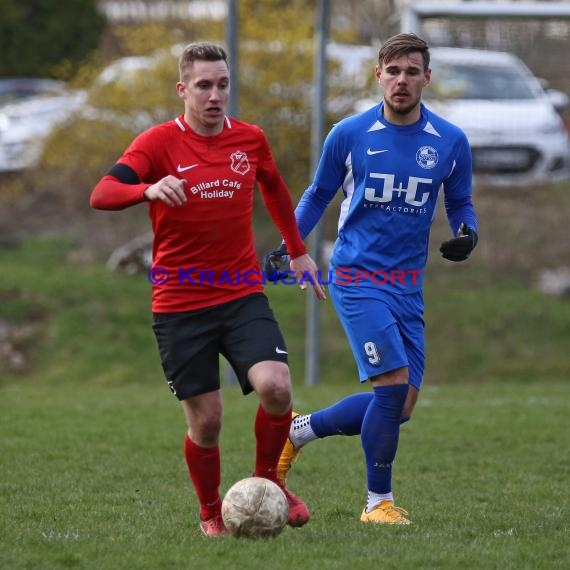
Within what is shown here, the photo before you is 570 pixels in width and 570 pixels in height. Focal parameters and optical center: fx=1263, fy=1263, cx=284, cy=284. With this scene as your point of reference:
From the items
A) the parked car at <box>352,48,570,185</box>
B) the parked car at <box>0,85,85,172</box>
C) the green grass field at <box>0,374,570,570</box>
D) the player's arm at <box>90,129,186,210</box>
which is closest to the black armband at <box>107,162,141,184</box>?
the player's arm at <box>90,129,186,210</box>

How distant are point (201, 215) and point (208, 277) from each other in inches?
10.8

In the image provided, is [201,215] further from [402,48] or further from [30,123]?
[30,123]

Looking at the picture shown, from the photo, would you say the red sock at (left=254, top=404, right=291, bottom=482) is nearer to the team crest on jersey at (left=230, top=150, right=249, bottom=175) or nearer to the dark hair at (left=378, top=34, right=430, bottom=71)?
the team crest on jersey at (left=230, top=150, right=249, bottom=175)

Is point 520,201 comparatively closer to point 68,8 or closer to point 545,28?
point 545,28

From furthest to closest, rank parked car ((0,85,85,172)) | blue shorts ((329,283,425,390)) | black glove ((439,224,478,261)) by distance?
1. parked car ((0,85,85,172))
2. black glove ((439,224,478,261))
3. blue shorts ((329,283,425,390))

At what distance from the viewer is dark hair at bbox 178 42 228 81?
214 inches

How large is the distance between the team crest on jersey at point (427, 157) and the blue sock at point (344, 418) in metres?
1.18

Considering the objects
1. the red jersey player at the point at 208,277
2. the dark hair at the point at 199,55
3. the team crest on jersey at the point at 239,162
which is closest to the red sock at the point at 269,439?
the red jersey player at the point at 208,277

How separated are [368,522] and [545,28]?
9.87 m

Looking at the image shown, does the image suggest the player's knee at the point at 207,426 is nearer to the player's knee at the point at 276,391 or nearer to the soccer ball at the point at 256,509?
the player's knee at the point at 276,391

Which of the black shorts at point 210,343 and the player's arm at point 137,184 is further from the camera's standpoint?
the black shorts at point 210,343

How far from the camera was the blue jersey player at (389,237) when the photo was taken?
5.86m

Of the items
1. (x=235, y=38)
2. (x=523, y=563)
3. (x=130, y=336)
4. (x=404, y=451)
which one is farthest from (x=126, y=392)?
(x=523, y=563)

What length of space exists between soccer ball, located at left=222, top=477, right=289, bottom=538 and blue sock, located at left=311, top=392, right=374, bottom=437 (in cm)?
113
